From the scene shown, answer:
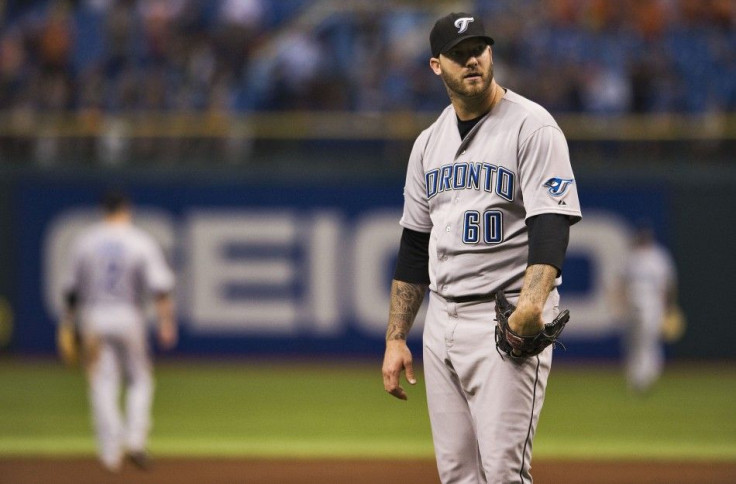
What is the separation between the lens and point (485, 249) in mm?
5051

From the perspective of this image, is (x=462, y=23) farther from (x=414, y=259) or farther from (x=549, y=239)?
(x=414, y=259)

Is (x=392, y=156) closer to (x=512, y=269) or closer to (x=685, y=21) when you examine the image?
(x=685, y=21)

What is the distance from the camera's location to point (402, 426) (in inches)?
534

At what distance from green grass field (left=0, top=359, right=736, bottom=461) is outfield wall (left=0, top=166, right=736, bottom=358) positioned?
0.51 meters

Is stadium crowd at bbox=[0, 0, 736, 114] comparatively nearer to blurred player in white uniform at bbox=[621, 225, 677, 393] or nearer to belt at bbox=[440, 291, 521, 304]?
blurred player in white uniform at bbox=[621, 225, 677, 393]

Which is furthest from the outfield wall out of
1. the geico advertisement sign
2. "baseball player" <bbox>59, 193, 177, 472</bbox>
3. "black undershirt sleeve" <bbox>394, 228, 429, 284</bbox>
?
"black undershirt sleeve" <bbox>394, 228, 429, 284</bbox>

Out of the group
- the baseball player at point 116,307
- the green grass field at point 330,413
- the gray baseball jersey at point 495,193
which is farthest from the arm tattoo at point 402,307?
the green grass field at point 330,413

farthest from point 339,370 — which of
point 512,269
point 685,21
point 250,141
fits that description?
point 512,269

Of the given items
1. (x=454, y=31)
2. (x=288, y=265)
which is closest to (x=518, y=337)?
(x=454, y=31)

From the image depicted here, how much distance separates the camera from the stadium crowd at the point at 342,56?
1998 cm

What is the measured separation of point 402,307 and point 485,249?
2.00 ft

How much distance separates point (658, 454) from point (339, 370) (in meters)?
8.72

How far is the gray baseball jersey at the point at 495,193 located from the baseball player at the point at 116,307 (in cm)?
615

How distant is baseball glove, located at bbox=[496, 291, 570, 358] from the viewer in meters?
4.75
